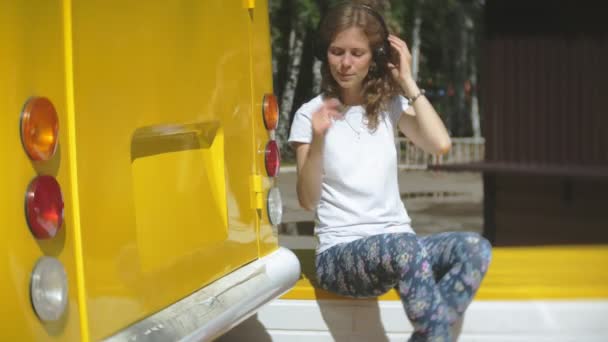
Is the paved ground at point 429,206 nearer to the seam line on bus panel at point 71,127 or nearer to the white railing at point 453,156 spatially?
the white railing at point 453,156

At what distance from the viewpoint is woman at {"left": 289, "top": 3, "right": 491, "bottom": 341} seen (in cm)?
298

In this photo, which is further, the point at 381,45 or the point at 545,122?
the point at 545,122

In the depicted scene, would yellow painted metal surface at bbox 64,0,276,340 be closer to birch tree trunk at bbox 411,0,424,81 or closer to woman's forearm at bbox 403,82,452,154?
woman's forearm at bbox 403,82,452,154

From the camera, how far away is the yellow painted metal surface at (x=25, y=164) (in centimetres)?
189

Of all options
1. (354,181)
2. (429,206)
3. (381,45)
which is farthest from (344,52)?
(429,206)

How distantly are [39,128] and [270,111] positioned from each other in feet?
4.80

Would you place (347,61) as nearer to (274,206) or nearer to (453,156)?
(274,206)

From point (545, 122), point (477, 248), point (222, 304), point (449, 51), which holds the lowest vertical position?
point (545, 122)

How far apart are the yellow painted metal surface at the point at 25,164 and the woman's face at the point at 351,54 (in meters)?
1.29

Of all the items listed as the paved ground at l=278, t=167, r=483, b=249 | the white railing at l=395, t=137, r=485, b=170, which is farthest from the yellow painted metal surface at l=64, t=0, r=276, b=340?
the white railing at l=395, t=137, r=485, b=170

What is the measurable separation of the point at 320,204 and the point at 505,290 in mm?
755

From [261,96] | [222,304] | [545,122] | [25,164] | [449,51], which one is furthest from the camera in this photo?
[449,51]

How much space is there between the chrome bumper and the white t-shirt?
0.60ft

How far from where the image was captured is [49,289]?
1.99 meters
